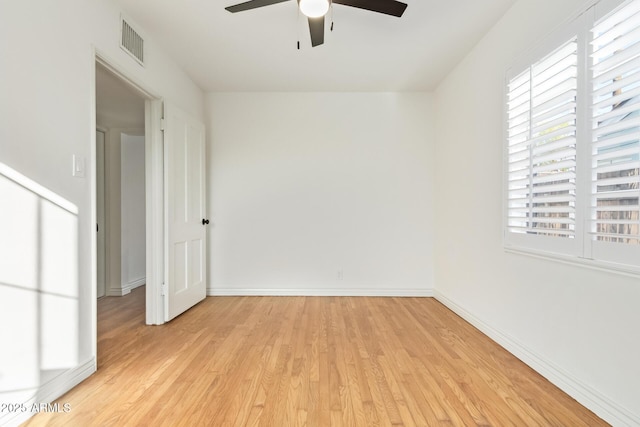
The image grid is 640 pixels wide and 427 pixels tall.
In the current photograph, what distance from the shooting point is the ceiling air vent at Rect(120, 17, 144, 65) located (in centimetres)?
232

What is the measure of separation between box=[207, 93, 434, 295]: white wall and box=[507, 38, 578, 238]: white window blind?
5.29 feet

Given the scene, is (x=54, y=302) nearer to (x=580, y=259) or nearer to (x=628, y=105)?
(x=580, y=259)

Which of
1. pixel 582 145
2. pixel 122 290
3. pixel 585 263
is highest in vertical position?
pixel 582 145

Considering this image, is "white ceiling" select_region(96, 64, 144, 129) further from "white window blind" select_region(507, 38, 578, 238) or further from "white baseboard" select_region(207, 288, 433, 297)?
"white window blind" select_region(507, 38, 578, 238)

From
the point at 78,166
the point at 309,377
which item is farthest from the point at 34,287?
the point at 309,377

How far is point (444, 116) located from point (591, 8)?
6.42ft

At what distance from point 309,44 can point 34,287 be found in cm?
271

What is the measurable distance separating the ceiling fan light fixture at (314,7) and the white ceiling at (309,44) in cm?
54

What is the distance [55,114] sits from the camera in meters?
1.72

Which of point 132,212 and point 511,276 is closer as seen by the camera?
point 511,276

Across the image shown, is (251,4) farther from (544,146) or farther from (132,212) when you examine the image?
(132,212)

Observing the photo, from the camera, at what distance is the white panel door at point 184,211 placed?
2.96 meters

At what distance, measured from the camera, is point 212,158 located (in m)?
3.95

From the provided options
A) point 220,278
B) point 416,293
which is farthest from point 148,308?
point 416,293
